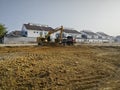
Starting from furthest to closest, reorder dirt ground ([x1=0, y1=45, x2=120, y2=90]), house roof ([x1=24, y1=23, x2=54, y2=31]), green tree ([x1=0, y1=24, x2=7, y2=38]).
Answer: house roof ([x1=24, y1=23, x2=54, y2=31]), green tree ([x1=0, y1=24, x2=7, y2=38]), dirt ground ([x1=0, y1=45, x2=120, y2=90])

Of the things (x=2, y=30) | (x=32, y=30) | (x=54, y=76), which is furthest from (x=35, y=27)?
(x=54, y=76)

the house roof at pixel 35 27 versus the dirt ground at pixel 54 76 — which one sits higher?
the house roof at pixel 35 27

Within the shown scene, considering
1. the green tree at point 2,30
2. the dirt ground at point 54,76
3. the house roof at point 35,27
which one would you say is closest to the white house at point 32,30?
the house roof at point 35,27

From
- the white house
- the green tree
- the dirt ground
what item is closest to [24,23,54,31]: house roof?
the white house

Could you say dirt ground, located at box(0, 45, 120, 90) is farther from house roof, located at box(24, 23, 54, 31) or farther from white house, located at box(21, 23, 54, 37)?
house roof, located at box(24, 23, 54, 31)

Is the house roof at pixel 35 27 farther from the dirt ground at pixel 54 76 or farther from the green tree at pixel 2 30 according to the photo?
the dirt ground at pixel 54 76

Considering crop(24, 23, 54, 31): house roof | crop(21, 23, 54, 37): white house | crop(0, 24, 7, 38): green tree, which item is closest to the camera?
crop(0, 24, 7, 38): green tree

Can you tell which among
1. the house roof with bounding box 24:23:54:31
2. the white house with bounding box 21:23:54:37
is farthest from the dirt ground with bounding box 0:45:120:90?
the house roof with bounding box 24:23:54:31

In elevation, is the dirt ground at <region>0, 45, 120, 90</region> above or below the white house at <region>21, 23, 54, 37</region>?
below

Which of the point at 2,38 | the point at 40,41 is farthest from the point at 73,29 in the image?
the point at 40,41

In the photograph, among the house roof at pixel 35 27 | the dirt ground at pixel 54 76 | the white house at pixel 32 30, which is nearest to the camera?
the dirt ground at pixel 54 76

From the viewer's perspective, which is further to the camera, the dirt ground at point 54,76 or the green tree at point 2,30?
the green tree at point 2,30

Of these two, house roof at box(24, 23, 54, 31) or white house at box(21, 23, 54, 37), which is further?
house roof at box(24, 23, 54, 31)

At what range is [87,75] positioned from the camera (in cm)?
1407
